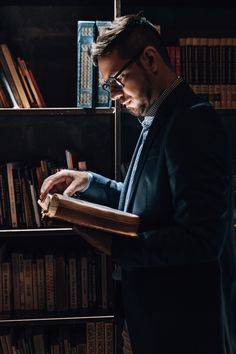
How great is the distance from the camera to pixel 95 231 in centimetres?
113

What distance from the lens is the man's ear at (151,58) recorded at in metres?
1.20

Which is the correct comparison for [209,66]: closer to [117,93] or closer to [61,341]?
[117,93]

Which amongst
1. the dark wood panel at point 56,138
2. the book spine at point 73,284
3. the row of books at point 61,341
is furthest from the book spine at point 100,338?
the dark wood panel at point 56,138

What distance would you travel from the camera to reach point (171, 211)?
117cm

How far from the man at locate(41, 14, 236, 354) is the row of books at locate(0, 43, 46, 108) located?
0.70 m

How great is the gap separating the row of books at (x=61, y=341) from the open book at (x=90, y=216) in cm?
103

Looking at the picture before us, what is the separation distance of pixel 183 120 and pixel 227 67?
1010 mm

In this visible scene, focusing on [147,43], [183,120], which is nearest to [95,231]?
[183,120]

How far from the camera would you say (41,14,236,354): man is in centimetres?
106

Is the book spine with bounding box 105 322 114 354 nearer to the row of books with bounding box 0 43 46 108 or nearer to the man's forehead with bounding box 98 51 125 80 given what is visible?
the row of books with bounding box 0 43 46 108

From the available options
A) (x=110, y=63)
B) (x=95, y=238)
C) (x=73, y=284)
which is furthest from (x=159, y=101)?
(x=73, y=284)

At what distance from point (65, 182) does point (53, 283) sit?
0.69 m

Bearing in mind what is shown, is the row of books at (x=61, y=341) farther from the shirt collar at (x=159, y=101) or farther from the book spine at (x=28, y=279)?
the shirt collar at (x=159, y=101)

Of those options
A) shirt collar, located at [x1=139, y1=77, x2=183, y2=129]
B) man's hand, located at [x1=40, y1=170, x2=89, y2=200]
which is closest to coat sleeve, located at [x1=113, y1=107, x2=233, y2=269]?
shirt collar, located at [x1=139, y1=77, x2=183, y2=129]
